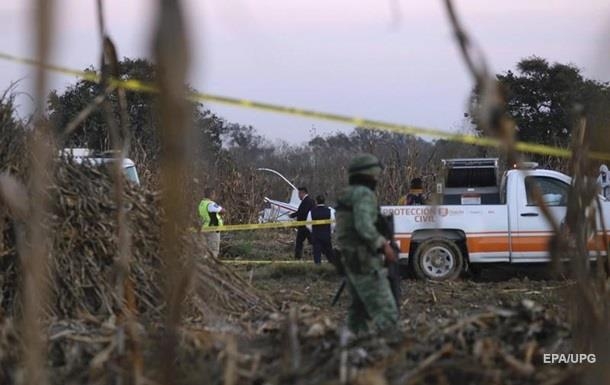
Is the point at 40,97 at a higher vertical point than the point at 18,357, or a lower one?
higher

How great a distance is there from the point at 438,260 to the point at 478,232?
29.4 inches

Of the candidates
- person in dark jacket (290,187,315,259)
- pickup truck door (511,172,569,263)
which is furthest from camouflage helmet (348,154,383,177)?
person in dark jacket (290,187,315,259)

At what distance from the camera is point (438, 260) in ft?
42.8

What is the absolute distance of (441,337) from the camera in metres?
3.77

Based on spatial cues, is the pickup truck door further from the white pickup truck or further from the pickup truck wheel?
the pickup truck wheel

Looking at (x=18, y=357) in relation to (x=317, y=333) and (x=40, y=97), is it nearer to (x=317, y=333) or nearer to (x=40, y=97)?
(x=317, y=333)

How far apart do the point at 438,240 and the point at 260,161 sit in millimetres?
35925

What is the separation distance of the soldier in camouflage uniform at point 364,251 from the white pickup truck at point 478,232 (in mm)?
6197

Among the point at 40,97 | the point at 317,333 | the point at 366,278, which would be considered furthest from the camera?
the point at 366,278

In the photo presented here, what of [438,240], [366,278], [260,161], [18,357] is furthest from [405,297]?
[260,161]

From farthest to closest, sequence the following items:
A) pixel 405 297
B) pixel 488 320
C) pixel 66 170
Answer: pixel 405 297 → pixel 66 170 → pixel 488 320

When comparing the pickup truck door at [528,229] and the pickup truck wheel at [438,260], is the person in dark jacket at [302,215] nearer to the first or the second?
the pickup truck wheel at [438,260]

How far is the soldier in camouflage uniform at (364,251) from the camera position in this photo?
245 inches

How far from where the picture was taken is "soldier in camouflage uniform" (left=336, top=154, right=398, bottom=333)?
20.4 feet
